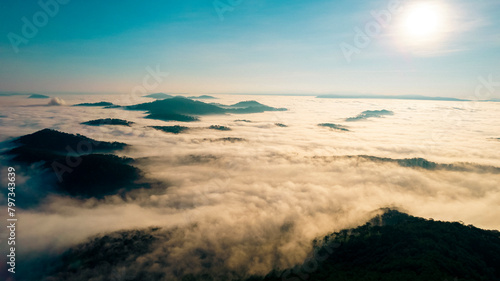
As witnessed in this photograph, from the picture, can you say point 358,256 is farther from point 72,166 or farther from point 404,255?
point 72,166

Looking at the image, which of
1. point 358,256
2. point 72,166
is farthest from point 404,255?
point 72,166

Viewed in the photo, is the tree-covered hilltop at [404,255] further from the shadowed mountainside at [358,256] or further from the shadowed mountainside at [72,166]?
the shadowed mountainside at [72,166]

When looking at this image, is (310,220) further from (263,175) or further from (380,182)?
(380,182)

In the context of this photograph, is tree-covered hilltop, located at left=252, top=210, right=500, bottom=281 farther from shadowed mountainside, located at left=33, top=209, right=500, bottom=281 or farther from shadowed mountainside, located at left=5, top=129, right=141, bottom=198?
shadowed mountainside, located at left=5, top=129, right=141, bottom=198

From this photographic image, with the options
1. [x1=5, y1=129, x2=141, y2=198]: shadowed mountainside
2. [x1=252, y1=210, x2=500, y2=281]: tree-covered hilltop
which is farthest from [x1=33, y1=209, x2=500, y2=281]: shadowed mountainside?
[x1=5, y1=129, x2=141, y2=198]: shadowed mountainside

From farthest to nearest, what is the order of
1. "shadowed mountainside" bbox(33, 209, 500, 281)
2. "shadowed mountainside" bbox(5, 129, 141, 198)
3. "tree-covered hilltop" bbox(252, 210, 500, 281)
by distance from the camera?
"shadowed mountainside" bbox(5, 129, 141, 198), "shadowed mountainside" bbox(33, 209, 500, 281), "tree-covered hilltop" bbox(252, 210, 500, 281)

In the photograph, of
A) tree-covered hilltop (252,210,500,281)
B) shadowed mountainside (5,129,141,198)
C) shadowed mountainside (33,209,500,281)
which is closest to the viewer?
tree-covered hilltop (252,210,500,281)

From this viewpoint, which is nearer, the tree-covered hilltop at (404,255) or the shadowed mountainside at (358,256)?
the tree-covered hilltop at (404,255)

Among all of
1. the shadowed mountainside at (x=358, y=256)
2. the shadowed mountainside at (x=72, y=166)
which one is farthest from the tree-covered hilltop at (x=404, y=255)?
the shadowed mountainside at (x=72, y=166)

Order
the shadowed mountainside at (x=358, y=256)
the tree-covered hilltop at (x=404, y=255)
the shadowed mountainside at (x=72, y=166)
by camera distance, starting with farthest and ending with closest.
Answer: the shadowed mountainside at (x=72, y=166) < the shadowed mountainside at (x=358, y=256) < the tree-covered hilltop at (x=404, y=255)
